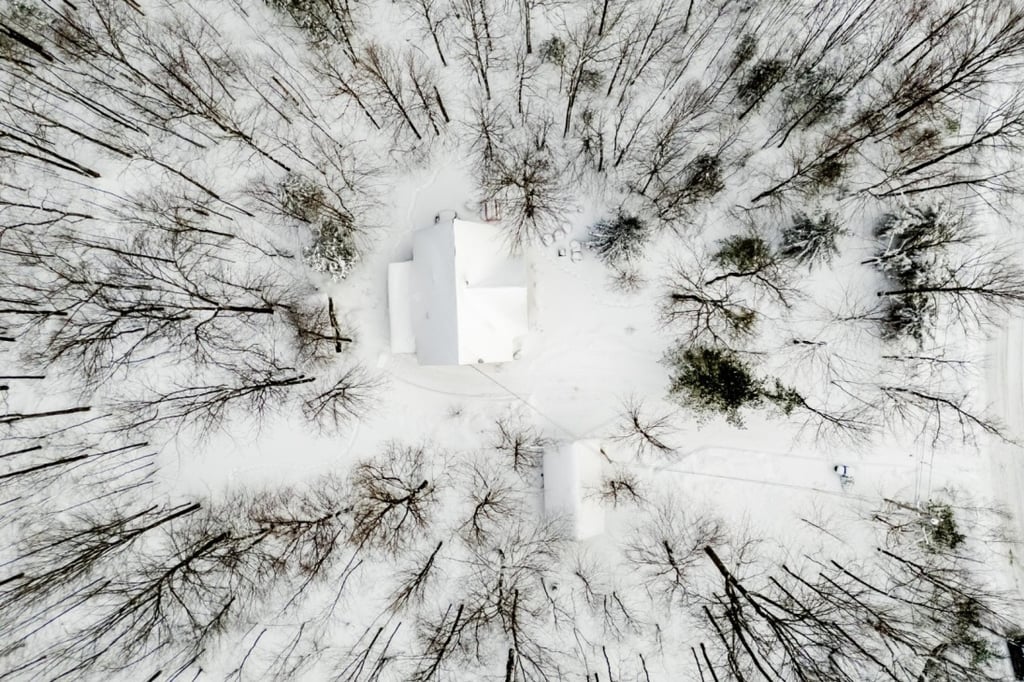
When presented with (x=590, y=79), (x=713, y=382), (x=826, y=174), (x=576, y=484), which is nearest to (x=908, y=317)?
(x=826, y=174)

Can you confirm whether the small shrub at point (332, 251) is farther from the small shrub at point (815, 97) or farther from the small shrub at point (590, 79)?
the small shrub at point (815, 97)

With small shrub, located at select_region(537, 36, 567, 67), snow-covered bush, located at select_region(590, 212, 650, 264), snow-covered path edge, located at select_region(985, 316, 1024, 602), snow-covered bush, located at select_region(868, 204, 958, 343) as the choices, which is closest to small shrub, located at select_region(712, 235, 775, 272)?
snow-covered bush, located at select_region(590, 212, 650, 264)

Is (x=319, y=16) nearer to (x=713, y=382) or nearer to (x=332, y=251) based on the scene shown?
(x=332, y=251)

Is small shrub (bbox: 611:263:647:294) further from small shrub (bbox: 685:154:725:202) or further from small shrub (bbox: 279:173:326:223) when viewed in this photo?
small shrub (bbox: 279:173:326:223)

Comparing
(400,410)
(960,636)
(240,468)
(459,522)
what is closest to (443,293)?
(400,410)

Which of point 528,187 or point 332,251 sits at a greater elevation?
point 528,187

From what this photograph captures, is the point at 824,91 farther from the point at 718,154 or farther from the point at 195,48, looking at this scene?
the point at 195,48
